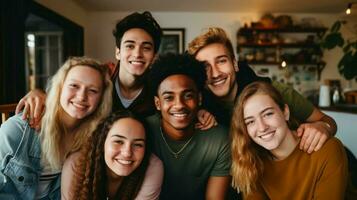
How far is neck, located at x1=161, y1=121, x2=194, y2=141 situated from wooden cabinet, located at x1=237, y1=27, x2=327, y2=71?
3.94 meters

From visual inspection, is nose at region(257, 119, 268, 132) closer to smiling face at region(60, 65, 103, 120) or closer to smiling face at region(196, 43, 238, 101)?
smiling face at region(196, 43, 238, 101)

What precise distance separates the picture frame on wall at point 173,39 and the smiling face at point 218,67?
149 inches

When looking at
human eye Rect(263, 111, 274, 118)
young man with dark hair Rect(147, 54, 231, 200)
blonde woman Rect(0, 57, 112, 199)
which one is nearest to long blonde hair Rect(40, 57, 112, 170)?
blonde woman Rect(0, 57, 112, 199)

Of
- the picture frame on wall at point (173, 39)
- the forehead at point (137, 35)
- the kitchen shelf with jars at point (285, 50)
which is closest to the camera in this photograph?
the forehead at point (137, 35)

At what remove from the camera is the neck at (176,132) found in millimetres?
1522

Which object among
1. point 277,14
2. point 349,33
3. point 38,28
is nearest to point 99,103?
point 38,28

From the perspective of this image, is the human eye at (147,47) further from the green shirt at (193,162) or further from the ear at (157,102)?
the green shirt at (193,162)

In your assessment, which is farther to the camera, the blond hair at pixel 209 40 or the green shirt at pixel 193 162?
the blond hair at pixel 209 40

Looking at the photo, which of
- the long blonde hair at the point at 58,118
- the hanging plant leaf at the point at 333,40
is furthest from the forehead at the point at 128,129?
the hanging plant leaf at the point at 333,40

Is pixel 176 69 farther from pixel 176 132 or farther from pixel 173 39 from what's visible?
pixel 173 39

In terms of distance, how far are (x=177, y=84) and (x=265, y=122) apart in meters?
0.42

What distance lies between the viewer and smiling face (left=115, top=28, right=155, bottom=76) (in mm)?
1759

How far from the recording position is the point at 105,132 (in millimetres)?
1414

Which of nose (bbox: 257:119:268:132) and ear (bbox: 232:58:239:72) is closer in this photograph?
nose (bbox: 257:119:268:132)
